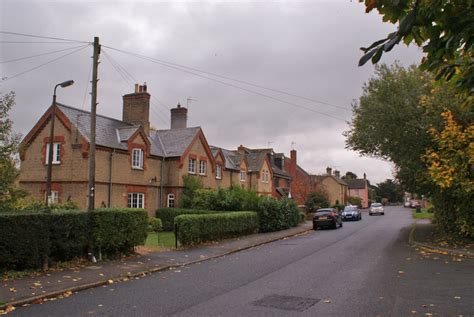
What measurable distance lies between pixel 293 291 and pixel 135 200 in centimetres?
2193

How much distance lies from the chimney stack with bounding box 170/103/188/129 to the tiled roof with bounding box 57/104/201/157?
2073 millimetres

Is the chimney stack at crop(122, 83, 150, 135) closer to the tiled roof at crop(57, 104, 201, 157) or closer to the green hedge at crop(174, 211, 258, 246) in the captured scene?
the tiled roof at crop(57, 104, 201, 157)

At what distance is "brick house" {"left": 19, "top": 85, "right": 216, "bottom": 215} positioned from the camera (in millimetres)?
26141

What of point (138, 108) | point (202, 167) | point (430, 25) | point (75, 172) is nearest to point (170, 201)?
point (202, 167)

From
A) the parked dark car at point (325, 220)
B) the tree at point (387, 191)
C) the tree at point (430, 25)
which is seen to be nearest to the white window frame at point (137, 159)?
the parked dark car at point (325, 220)

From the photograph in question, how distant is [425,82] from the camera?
19.4 meters

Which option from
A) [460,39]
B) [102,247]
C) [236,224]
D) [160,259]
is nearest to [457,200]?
[236,224]

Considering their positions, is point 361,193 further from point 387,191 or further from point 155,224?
point 155,224

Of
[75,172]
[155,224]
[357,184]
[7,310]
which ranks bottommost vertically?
[7,310]

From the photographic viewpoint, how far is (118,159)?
1095 inches

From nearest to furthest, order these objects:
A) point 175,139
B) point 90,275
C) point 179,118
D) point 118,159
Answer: point 90,275 < point 118,159 < point 175,139 < point 179,118

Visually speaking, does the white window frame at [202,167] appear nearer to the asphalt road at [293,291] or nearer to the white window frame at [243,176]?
the white window frame at [243,176]

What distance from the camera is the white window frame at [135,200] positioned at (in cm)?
2875

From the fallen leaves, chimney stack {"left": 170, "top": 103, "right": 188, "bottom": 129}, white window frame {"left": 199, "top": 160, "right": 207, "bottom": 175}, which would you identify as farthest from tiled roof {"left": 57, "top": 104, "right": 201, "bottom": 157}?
the fallen leaves
